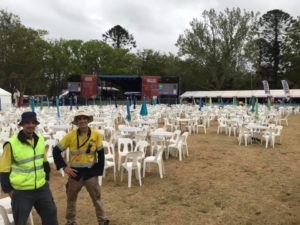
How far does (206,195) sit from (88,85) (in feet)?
98.9

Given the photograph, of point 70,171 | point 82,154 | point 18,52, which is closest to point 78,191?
point 70,171

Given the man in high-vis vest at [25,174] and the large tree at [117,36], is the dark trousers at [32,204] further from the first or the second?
the large tree at [117,36]

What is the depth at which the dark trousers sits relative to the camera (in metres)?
2.87

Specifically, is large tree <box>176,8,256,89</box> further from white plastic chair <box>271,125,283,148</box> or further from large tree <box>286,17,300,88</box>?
white plastic chair <box>271,125,283,148</box>

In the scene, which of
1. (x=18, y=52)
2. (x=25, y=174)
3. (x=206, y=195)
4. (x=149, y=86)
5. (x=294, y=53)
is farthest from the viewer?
(x=294, y=53)

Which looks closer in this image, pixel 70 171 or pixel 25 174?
pixel 25 174

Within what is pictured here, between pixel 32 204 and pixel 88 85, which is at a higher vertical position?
pixel 88 85

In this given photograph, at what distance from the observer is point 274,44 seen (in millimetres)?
51219

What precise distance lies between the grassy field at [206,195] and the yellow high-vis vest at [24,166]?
1.80 m

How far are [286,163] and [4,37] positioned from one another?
37765 mm

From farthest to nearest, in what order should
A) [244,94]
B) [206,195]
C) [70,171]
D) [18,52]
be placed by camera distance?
[244,94]
[18,52]
[206,195]
[70,171]

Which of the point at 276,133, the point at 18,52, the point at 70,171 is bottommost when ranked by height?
the point at 276,133

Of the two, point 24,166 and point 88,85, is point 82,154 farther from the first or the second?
point 88,85

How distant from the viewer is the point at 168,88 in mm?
36594
